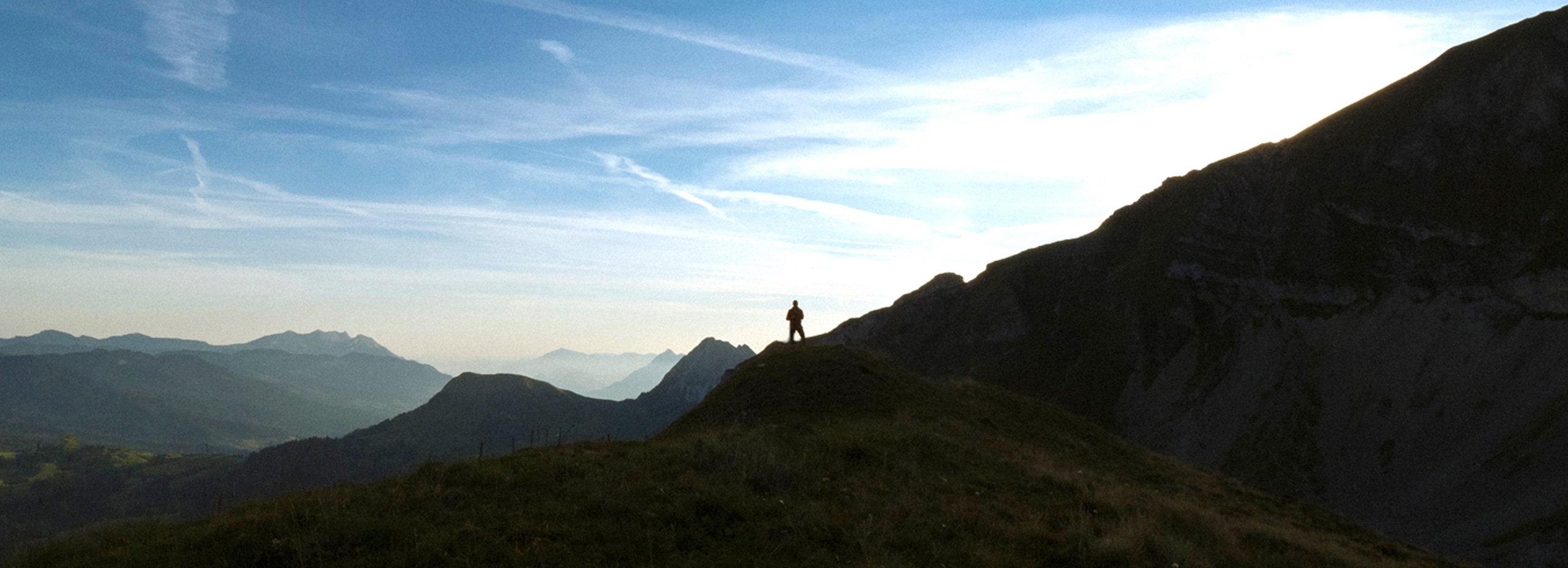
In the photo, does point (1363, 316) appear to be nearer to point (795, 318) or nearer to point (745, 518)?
point (795, 318)

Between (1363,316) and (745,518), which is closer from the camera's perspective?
(745,518)

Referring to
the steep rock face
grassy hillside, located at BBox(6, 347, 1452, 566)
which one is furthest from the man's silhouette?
the steep rock face

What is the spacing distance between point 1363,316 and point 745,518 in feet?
274

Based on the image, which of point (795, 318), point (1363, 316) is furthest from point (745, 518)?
point (1363, 316)

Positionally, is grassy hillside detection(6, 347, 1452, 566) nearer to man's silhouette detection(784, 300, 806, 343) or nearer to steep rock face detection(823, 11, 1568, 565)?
man's silhouette detection(784, 300, 806, 343)

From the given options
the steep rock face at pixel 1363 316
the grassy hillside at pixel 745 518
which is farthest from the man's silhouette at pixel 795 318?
the steep rock face at pixel 1363 316

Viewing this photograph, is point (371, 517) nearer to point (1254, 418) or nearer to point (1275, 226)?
point (1254, 418)

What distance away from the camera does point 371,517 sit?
11.7 metres

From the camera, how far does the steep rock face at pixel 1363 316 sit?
2200 inches

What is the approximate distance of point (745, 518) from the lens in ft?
42.2

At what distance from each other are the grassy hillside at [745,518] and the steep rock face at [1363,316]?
43283mm

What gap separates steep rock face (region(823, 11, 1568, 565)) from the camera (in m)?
55.9

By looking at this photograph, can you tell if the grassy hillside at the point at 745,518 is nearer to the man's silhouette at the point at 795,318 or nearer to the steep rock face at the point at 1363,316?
the man's silhouette at the point at 795,318

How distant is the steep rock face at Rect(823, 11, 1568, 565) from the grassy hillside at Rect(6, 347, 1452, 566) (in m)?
43.3
